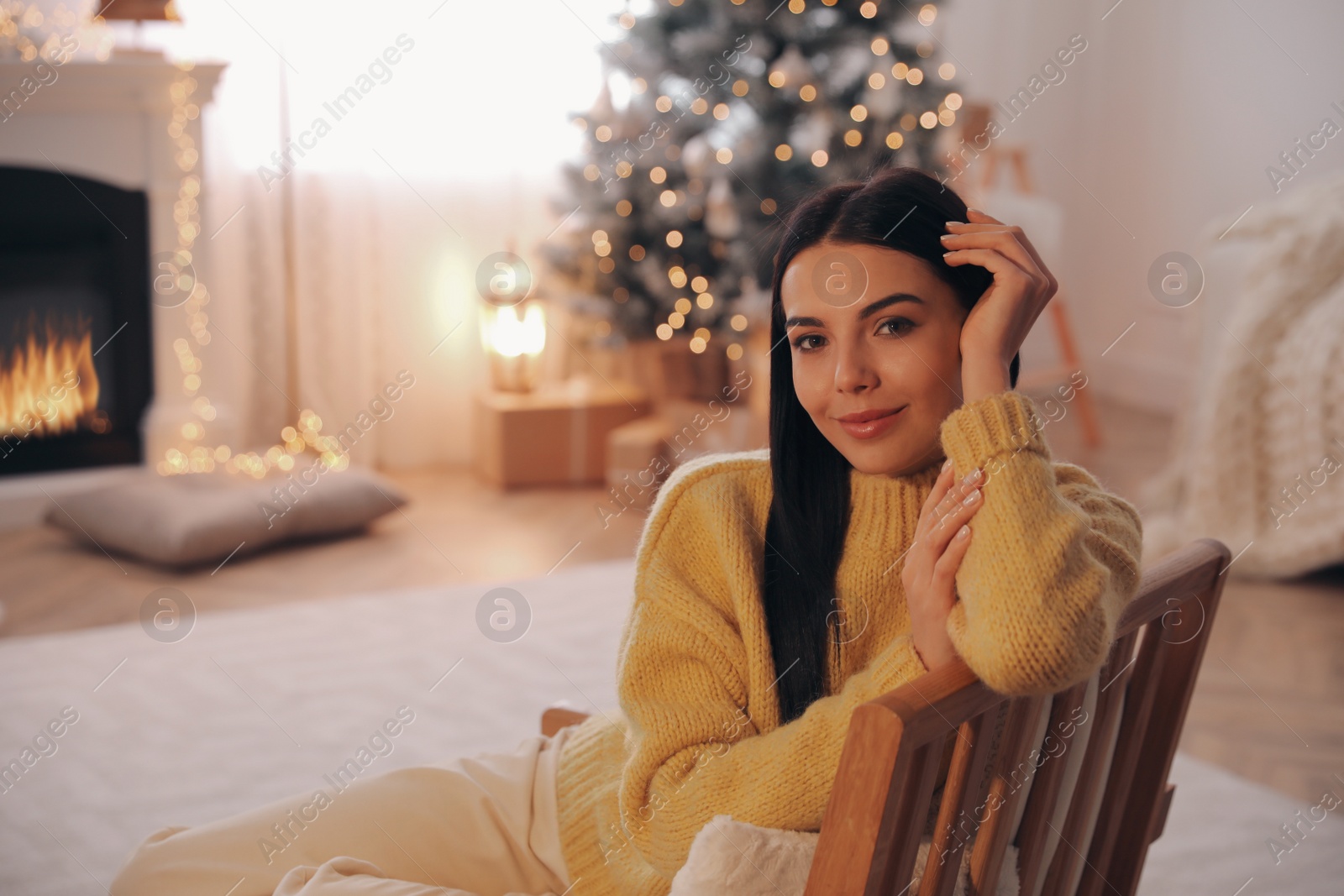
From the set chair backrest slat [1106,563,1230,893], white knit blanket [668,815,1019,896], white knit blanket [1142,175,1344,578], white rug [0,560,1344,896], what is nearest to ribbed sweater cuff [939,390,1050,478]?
chair backrest slat [1106,563,1230,893]

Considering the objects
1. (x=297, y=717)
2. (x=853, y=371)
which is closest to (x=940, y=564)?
(x=853, y=371)

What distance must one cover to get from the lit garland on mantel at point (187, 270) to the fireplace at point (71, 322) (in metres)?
0.12

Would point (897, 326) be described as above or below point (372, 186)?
below

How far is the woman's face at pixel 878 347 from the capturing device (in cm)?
108

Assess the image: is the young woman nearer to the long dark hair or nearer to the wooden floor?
the long dark hair

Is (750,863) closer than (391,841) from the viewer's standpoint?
Yes

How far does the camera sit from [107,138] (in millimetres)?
3518

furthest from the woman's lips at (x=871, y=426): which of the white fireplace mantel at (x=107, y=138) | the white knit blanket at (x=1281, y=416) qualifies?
the white fireplace mantel at (x=107, y=138)

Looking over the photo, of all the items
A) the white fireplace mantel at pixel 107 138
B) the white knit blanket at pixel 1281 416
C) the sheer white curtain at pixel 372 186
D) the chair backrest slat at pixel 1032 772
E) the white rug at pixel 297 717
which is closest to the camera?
the chair backrest slat at pixel 1032 772

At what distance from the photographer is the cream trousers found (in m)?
1.17

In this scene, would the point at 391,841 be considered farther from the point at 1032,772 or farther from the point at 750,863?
the point at 1032,772

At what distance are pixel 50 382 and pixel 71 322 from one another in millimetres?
190

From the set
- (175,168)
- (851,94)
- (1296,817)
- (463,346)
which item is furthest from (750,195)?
(1296,817)

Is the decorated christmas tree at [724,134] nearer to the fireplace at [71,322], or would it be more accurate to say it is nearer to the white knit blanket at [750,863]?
the fireplace at [71,322]
